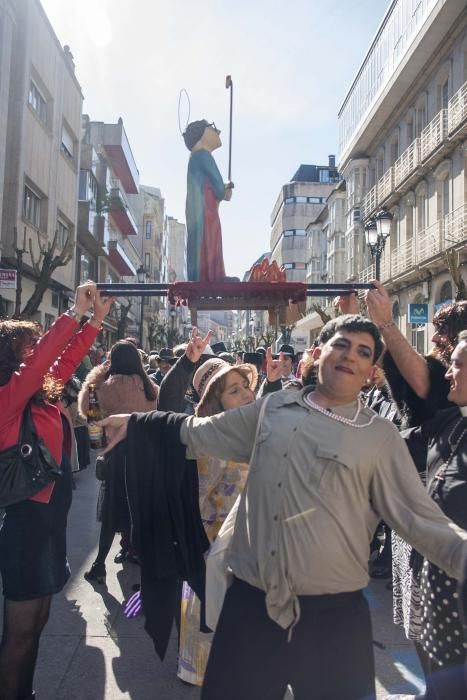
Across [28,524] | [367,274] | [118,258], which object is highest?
[118,258]

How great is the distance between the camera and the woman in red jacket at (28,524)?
2.79 metres

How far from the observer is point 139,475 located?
8.49 feet

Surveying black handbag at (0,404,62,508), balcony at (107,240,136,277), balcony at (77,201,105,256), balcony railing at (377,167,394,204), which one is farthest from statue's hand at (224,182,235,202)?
balcony at (107,240,136,277)

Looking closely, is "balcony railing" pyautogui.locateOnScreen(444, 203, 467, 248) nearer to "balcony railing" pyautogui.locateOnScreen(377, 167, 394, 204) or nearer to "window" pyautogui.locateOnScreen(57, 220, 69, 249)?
"balcony railing" pyautogui.locateOnScreen(377, 167, 394, 204)

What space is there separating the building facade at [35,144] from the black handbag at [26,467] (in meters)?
13.8

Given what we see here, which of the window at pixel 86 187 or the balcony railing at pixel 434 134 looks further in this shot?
the window at pixel 86 187

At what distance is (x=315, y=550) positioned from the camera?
7.06 ft

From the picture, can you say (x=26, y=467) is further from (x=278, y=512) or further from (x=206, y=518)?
(x=278, y=512)

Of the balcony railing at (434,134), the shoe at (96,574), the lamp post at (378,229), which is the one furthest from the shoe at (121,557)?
the balcony railing at (434,134)

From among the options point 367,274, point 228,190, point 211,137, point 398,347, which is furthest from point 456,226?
point 398,347

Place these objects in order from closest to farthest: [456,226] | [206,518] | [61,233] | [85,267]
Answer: [206,518], [456,226], [61,233], [85,267]

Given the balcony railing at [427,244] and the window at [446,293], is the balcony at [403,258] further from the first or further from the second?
the window at [446,293]

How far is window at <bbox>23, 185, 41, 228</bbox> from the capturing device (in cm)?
1892

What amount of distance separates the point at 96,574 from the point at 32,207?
1698 centimetres
